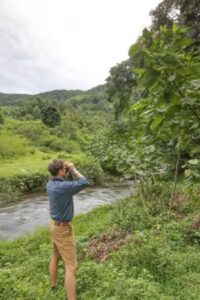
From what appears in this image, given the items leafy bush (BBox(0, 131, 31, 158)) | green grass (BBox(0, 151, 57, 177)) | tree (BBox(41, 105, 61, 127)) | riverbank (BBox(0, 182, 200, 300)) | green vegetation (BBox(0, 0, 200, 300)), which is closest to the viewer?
green vegetation (BBox(0, 0, 200, 300))

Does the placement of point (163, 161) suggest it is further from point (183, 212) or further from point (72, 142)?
point (72, 142)

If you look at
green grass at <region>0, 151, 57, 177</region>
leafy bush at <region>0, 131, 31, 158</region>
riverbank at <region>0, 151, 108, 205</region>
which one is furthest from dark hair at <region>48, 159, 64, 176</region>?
leafy bush at <region>0, 131, 31, 158</region>

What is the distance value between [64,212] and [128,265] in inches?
66.7

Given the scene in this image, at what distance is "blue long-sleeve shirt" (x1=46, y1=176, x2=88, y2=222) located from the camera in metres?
6.07

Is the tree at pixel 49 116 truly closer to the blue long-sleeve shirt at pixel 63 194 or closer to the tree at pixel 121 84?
the tree at pixel 121 84

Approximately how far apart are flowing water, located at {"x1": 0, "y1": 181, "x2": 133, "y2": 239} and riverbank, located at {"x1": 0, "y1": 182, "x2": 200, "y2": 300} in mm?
5818

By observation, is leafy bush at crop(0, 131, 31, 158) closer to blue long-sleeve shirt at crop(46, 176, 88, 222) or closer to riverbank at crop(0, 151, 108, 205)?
riverbank at crop(0, 151, 108, 205)

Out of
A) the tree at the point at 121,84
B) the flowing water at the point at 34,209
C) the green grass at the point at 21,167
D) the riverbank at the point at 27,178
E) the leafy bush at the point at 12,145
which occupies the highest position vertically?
the tree at the point at 121,84

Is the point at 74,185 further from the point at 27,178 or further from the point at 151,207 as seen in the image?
the point at 27,178

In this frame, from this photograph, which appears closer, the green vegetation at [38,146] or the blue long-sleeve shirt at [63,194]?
the blue long-sleeve shirt at [63,194]

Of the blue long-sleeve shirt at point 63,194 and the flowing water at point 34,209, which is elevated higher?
the blue long-sleeve shirt at point 63,194

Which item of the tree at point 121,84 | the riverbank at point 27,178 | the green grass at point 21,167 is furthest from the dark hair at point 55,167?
the green grass at point 21,167

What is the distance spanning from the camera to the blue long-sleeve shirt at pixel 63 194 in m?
6.07

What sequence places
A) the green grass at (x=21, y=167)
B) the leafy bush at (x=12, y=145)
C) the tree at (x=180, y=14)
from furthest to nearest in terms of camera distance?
the leafy bush at (x=12, y=145)
the green grass at (x=21, y=167)
the tree at (x=180, y=14)
